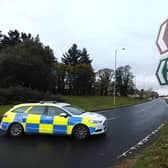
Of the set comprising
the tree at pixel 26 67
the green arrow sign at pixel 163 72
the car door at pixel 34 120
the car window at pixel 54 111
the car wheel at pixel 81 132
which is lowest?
the car wheel at pixel 81 132

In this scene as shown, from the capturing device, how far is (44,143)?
1078 cm

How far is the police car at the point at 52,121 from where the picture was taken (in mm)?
11695

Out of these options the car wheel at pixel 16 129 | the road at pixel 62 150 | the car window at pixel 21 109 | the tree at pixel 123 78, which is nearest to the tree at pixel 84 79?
the tree at pixel 123 78

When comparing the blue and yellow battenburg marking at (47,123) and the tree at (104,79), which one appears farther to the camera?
the tree at (104,79)

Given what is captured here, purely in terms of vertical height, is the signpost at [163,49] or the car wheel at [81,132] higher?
the signpost at [163,49]

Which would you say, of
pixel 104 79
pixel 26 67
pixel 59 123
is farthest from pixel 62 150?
pixel 104 79

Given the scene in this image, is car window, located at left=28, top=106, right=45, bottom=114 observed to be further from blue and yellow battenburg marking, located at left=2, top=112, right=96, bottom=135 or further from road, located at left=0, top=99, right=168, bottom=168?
road, located at left=0, top=99, right=168, bottom=168

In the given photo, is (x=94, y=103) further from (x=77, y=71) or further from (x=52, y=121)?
(x=77, y=71)

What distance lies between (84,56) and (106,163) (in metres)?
103

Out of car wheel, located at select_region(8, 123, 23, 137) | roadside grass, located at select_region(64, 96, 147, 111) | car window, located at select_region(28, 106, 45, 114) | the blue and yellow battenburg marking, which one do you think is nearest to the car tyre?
the blue and yellow battenburg marking

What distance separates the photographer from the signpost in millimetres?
3222

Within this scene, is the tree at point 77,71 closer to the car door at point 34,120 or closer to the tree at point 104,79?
the tree at point 104,79

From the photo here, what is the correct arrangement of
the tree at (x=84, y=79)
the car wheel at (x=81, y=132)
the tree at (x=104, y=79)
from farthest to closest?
the tree at (x=104, y=79)
the tree at (x=84, y=79)
the car wheel at (x=81, y=132)

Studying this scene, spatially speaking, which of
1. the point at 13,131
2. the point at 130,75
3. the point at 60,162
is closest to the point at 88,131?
the point at 13,131
